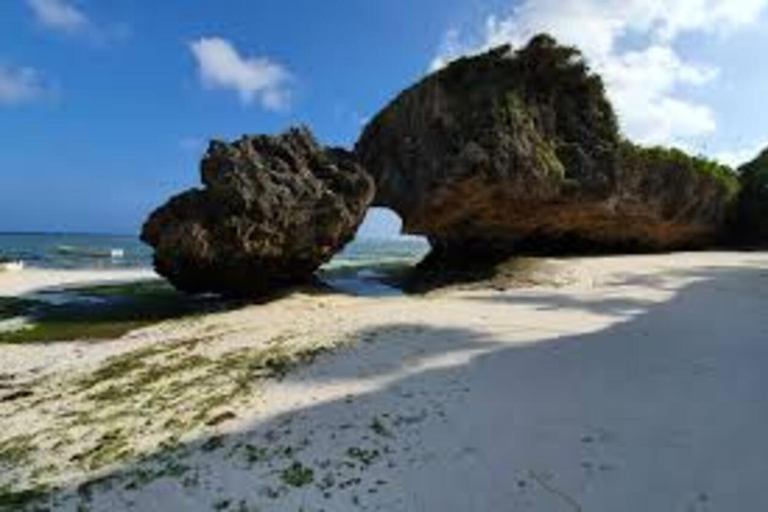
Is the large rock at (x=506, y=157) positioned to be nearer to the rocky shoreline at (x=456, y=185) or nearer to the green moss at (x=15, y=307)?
the rocky shoreline at (x=456, y=185)

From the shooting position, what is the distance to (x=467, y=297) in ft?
81.5

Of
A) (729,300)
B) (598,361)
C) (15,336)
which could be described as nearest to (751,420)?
(598,361)

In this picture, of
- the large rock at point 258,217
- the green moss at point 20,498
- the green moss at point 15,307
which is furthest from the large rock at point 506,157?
the green moss at point 20,498

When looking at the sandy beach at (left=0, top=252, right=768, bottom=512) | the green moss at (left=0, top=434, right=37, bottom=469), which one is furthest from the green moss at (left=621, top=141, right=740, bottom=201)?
the green moss at (left=0, top=434, right=37, bottom=469)

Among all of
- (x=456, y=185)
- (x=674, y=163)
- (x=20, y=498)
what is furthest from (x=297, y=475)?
(x=674, y=163)

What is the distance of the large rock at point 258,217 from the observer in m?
26.7

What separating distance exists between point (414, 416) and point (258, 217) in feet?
54.1

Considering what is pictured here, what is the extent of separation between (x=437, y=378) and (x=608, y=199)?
23340 millimetres

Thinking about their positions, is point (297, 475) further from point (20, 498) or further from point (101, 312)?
point (101, 312)

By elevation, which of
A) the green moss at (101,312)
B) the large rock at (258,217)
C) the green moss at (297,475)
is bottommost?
the green moss at (297,475)

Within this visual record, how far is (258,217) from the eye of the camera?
1067 inches

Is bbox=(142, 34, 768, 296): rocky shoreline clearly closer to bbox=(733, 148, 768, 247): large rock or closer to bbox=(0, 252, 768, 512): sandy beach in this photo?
bbox=(733, 148, 768, 247): large rock

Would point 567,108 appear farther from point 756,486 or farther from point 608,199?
point 756,486

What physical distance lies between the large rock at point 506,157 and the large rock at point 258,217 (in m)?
3.21
